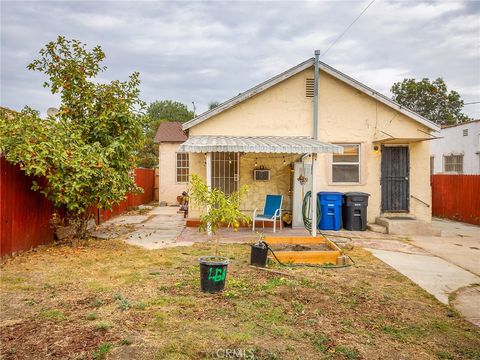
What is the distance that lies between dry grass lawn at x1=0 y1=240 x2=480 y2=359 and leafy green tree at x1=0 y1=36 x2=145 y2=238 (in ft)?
5.66

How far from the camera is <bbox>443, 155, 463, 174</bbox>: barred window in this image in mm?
18078

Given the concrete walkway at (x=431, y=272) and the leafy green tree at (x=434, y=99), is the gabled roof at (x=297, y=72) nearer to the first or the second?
the concrete walkway at (x=431, y=272)

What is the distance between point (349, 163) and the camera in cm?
1220

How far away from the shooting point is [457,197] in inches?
591

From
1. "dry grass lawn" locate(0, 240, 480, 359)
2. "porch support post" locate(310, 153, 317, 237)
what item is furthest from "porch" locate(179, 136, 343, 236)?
"dry grass lawn" locate(0, 240, 480, 359)

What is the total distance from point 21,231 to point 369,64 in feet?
47.2

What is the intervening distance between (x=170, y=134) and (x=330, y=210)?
39.6 feet

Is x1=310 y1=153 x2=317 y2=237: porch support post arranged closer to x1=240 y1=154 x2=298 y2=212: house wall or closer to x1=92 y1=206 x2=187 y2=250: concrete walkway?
x1=240 y1=154 x2=298 y2=212: house wall

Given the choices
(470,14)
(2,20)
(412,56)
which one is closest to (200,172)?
(2,20)

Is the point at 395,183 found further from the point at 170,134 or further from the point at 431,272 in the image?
the point at 170,134

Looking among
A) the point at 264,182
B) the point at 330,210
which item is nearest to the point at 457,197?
the point at 330,210

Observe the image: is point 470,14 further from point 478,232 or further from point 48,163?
point 48,163

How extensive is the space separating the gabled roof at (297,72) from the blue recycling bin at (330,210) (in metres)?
3.36

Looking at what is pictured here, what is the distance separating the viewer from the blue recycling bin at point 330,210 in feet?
37.4
